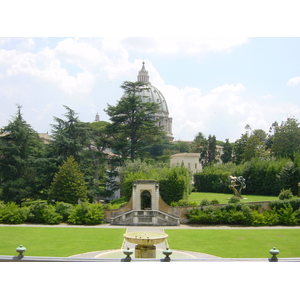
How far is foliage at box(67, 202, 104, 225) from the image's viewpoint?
81.6ft


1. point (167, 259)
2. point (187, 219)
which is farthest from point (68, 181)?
Result: point (167, 259)

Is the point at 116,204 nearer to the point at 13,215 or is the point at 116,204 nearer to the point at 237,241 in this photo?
the point at 13,215

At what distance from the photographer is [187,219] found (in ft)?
83.9

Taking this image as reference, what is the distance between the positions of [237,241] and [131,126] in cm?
2376

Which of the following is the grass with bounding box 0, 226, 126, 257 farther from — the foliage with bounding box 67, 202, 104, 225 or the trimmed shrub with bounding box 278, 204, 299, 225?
the trimmed shrub with bounding box 278, 204, 299, 225

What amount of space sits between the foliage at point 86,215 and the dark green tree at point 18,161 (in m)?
9.84

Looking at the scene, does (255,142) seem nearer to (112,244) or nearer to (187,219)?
(187,219)

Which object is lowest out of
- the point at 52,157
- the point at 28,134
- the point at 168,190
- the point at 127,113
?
the point at 168,190

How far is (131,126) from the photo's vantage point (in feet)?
133

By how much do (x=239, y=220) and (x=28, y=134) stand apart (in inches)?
826

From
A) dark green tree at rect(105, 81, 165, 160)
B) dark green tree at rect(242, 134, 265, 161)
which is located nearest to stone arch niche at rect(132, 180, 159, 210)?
dark green tree at rect(105, 81, 165, 160)

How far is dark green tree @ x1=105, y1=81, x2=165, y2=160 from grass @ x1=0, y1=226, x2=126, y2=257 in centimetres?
1782

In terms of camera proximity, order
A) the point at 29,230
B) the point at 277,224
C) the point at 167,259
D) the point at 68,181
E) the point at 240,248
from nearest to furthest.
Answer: the point at 167,259
the point at 240,248
the point at 29,230
the point at 277,224
the point at 68,181

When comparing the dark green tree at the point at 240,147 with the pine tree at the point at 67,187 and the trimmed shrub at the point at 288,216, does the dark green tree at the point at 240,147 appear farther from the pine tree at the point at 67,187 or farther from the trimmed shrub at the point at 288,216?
the pine tree at the point at 67,187
